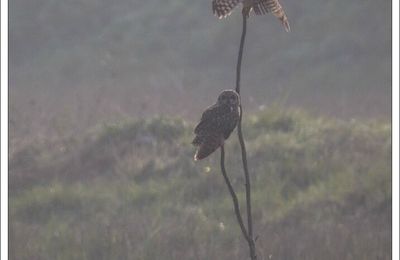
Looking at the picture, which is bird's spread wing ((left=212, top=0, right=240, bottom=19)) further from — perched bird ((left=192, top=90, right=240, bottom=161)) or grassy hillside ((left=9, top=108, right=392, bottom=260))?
grassy hillside ((left=9, top=108, right=392, bottom=260))

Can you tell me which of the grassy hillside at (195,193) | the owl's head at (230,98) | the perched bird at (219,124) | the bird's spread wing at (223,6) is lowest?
the perched bird at (219,124)

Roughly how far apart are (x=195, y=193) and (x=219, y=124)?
3.91 meters

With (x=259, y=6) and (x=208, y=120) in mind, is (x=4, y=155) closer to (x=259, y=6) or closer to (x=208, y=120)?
(x=208, y=120)

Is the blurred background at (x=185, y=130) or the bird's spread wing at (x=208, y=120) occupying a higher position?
the blurred background at (x=185, y=130)

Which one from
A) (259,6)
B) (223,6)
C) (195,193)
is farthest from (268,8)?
(195,193)

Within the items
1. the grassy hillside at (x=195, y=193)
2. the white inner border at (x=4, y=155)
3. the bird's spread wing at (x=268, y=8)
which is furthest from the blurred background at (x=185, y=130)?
the bird's spread wing at (x=268, y=8)

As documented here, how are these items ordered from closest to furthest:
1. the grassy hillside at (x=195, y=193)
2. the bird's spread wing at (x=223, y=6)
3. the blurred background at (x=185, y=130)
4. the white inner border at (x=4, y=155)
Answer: the bird's spread wing at (x=223, y=6)
the white inner border at (x=4, y=155)
the grassy hillside at (x=195, y=193)
the blurred background at (x=185, y=130)

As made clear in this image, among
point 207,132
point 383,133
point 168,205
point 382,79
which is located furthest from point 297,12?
point 207,132

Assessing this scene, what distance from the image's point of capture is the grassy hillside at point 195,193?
5.10 meters

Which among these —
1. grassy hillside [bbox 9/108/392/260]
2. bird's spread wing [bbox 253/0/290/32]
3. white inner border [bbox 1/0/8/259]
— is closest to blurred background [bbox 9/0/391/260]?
grassy hillside [bbox 9/108/392/260]

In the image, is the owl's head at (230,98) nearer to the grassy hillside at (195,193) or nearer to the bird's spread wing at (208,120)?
the bird's spread wing at (208,120)

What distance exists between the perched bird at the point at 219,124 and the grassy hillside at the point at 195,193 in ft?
8.23

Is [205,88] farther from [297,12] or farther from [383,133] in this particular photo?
[383,133]

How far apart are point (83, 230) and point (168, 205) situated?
0.79m
